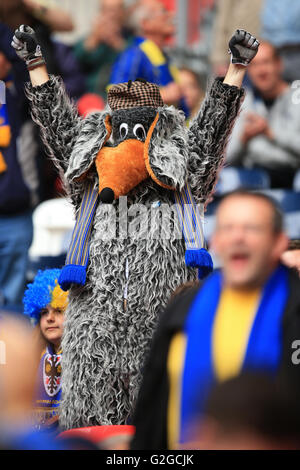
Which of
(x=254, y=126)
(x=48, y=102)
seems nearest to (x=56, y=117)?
(x=48, y=102)

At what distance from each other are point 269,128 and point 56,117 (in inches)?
97.2

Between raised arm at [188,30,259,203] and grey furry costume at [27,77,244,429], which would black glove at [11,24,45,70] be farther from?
raised arm at [188,30,259,203]

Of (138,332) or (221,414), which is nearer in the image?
(221,414)

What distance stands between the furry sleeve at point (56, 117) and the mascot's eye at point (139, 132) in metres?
0.25

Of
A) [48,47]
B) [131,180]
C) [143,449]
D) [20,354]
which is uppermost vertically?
[48,47]

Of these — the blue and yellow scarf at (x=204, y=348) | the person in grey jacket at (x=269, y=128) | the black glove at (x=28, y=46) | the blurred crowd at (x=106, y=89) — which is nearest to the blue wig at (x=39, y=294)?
the blurred crowd at (x=106, y=89)

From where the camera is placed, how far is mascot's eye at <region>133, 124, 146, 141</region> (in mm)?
2888

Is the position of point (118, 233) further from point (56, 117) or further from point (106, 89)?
point (106, 89)

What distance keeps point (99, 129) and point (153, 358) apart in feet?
3.94

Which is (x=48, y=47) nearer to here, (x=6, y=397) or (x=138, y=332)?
(x=138, y=332)

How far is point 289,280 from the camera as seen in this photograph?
6.19ft

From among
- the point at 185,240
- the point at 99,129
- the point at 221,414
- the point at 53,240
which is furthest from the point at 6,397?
the point at 53,240

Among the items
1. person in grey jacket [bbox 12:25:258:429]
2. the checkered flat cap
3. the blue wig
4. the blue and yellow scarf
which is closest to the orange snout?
person in grey jacket [bbox 12:25:258:429]

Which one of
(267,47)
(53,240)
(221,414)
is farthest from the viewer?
(267,47)
